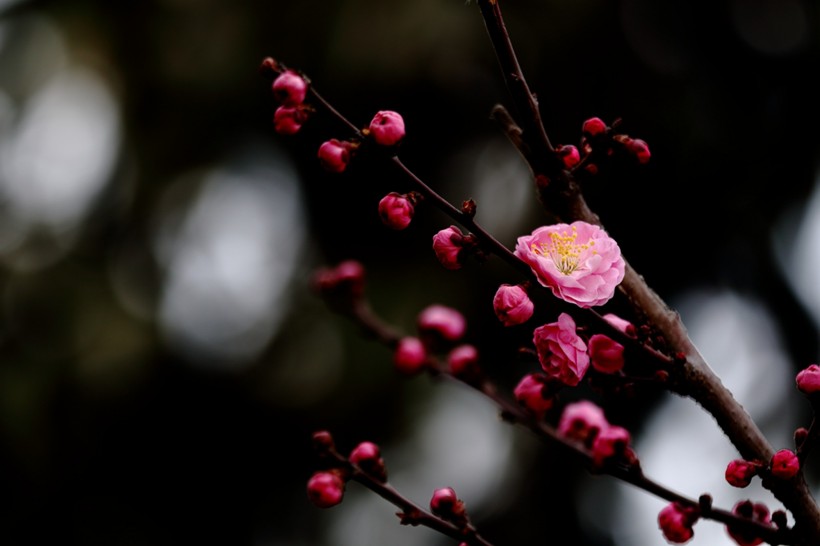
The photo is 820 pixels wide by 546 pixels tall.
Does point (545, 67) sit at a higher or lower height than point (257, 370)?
higher

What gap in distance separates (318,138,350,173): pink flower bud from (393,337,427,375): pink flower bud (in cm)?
19

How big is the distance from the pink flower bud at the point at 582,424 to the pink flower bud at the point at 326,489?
287 millimetres

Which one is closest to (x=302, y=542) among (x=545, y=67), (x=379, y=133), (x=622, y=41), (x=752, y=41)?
(x=545, y=67)

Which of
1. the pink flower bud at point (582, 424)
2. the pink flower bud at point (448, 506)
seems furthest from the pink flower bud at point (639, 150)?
the pink flower bud at point (448, 506)

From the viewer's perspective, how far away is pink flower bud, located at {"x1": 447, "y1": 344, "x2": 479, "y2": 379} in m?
0.90

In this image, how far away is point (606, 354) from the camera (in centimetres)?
85

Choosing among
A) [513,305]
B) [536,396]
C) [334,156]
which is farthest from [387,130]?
[536,396]

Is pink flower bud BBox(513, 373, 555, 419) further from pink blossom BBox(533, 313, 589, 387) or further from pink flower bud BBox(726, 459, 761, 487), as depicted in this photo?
pink flower bud BBox(726, 459, 761, 487)

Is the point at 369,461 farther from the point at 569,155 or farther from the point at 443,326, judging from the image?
the point at 569,155

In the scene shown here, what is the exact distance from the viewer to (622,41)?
4180mm

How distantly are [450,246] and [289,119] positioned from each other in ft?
0.68

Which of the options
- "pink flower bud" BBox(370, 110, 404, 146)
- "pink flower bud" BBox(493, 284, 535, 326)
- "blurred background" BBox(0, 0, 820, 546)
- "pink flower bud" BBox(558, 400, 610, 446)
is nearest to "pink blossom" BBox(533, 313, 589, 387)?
"pink flower bud" BBox(493, 284, 535, 326)

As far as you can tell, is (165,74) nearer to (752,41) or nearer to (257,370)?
(257,370)

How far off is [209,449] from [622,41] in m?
3.10
